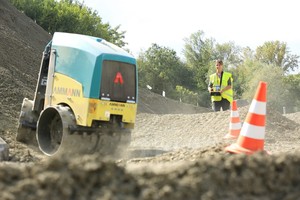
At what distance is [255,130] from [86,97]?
4027 millimetres

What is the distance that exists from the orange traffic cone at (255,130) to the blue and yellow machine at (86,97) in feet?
12.4

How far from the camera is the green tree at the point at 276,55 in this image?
267 feet

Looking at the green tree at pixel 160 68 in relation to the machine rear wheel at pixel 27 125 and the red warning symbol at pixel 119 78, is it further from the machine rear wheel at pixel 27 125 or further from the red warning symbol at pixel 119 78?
the red warning symbol at pixel 119 78

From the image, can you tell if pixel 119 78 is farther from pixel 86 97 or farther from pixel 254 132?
pixel 254 132

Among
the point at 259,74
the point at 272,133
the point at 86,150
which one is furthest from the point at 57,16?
the point at 259,74

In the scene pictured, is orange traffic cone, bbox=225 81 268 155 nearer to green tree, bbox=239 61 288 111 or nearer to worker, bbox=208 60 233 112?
worker, bbox=208 60 233 112

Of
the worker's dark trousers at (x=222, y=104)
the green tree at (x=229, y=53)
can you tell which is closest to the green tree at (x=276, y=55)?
the green tree at (x=229, y=53)

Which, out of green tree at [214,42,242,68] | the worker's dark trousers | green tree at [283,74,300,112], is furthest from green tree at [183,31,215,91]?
the worker's dark trousers

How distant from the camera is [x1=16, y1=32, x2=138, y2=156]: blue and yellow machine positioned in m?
9.49

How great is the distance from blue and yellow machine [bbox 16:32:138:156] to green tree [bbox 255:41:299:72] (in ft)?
242

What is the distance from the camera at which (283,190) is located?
13.0 ft

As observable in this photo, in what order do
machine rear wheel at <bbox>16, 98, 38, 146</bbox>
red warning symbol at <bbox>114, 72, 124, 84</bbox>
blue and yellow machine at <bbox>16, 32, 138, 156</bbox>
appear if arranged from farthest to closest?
machine rear wheel at <bbox>16, 98, 38, 146</bbox> < red warning symbol at <bbox>114, 72, 124, 84</bbox> < blue and yellow machine at <bbox>16, 32, 138, 156</bbox>

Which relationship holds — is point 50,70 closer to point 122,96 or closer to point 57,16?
point 122,96

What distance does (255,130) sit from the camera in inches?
241
